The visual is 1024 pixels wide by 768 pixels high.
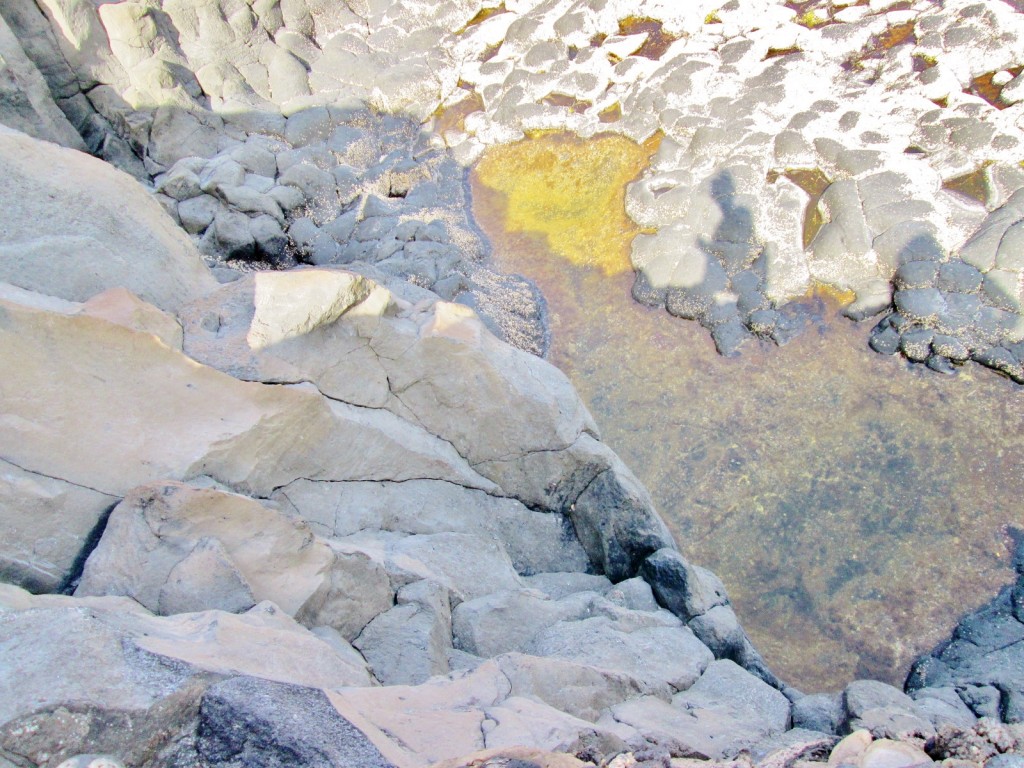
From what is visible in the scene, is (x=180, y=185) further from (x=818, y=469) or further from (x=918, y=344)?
(x=918, y=344)

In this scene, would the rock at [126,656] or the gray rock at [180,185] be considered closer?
the rock at [126,656]

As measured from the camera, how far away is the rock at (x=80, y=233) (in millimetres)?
3084

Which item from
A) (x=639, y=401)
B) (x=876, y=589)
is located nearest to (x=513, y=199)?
(x=639, y=401)

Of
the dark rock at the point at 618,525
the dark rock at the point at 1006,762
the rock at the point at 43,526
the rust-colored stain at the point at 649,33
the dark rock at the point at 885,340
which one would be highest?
the rust-colored stain at the point at 649,33

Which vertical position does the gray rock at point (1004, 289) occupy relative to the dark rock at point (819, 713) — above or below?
above

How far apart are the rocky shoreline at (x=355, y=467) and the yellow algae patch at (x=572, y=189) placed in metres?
0.21

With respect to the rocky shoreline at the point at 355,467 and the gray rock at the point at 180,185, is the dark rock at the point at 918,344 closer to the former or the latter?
the rocky shoreline at the point at 355,467

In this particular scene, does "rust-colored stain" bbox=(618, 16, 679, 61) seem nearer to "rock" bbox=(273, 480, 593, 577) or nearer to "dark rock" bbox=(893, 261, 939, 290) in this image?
"dark rock" bbox=(893, 261, 939, 290)

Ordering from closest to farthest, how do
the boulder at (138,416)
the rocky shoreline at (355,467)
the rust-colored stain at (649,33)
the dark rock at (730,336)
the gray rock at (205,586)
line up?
the rocky shoreline at (355,467), the gray rock at (205,586), the boulder at (138,416), the dark rock at (730,336), the rust-colored stain at (649,33)

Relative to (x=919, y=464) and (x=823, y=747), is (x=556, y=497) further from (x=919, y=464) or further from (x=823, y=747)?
(x=919, y=464)

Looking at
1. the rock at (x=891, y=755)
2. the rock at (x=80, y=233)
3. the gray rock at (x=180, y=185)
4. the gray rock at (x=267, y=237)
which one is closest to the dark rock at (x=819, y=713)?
the rock at (x=891, y=755)

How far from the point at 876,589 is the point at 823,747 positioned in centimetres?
→ 195

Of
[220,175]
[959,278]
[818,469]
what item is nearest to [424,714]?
[818,469]

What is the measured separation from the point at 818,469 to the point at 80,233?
4.04 meters
